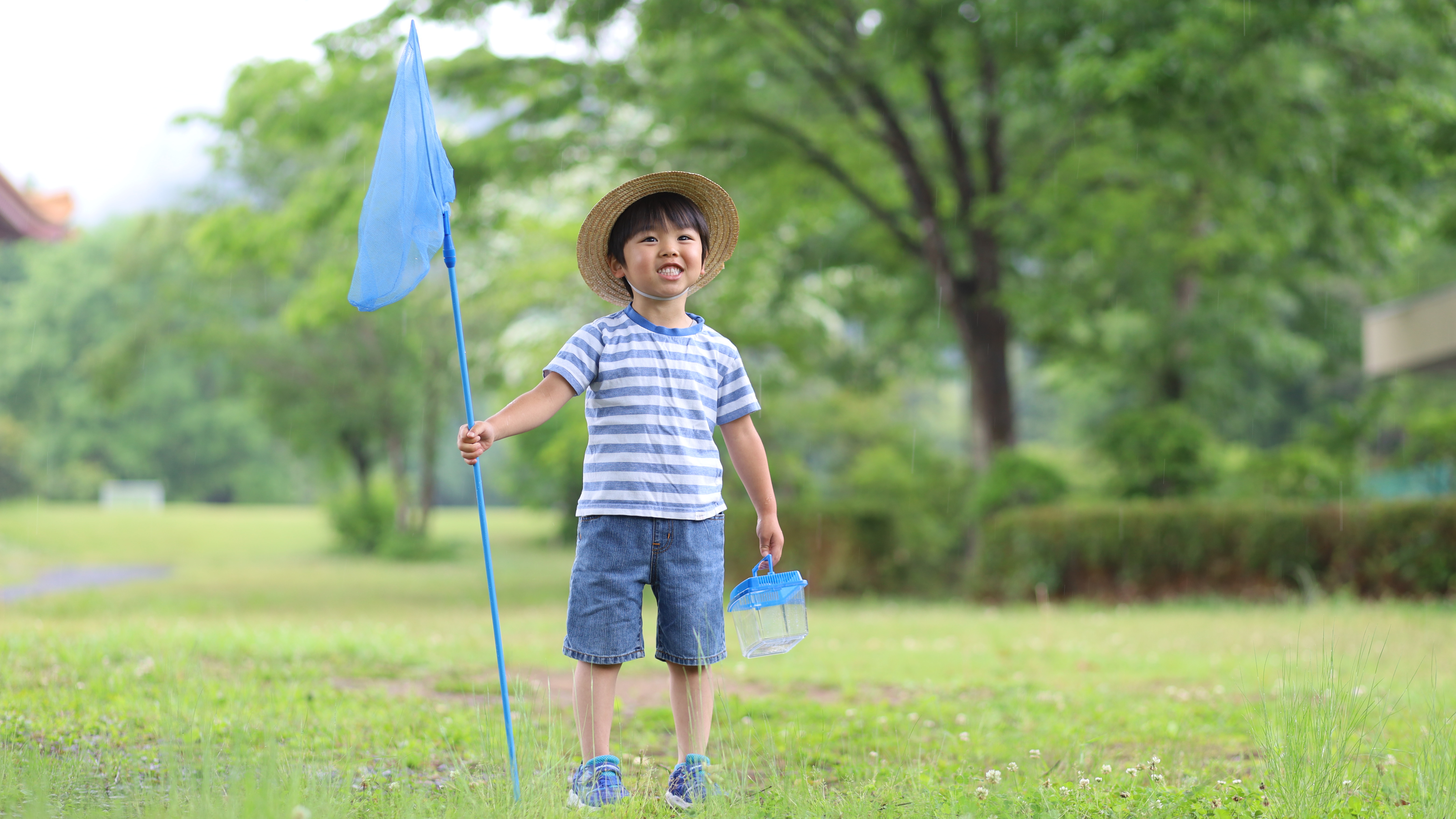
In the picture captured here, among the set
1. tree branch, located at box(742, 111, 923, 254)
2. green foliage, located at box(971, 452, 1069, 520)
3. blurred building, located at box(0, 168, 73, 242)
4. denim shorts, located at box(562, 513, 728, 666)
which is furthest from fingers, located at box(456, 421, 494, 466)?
blurred building, located at box(0, 168, 73, 242)

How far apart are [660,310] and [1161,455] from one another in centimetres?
1166

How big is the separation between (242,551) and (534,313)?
12.8 m

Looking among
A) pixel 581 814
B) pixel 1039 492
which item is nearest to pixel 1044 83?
pixel 1039 492

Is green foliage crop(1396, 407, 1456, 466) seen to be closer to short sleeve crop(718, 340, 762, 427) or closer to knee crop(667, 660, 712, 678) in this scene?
short sleeve crop(718, 340, 762, 427)

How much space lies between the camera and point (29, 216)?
1571cm

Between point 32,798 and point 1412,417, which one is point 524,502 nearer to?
point 1412,417

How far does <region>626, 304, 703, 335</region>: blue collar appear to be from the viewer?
3363mm

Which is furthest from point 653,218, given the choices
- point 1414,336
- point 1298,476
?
point 1414,336

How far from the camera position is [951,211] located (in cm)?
1433

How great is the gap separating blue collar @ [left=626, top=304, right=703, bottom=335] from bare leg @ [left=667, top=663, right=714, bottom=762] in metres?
0.95

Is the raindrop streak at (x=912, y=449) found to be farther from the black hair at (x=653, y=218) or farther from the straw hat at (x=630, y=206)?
the black hair at (x=653, y=218)

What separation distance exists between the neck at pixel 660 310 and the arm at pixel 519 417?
32 centimetres

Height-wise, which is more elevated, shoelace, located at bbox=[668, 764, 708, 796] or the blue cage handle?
the blue cage handle

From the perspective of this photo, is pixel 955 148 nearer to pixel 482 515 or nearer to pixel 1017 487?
pixel 1017 487
